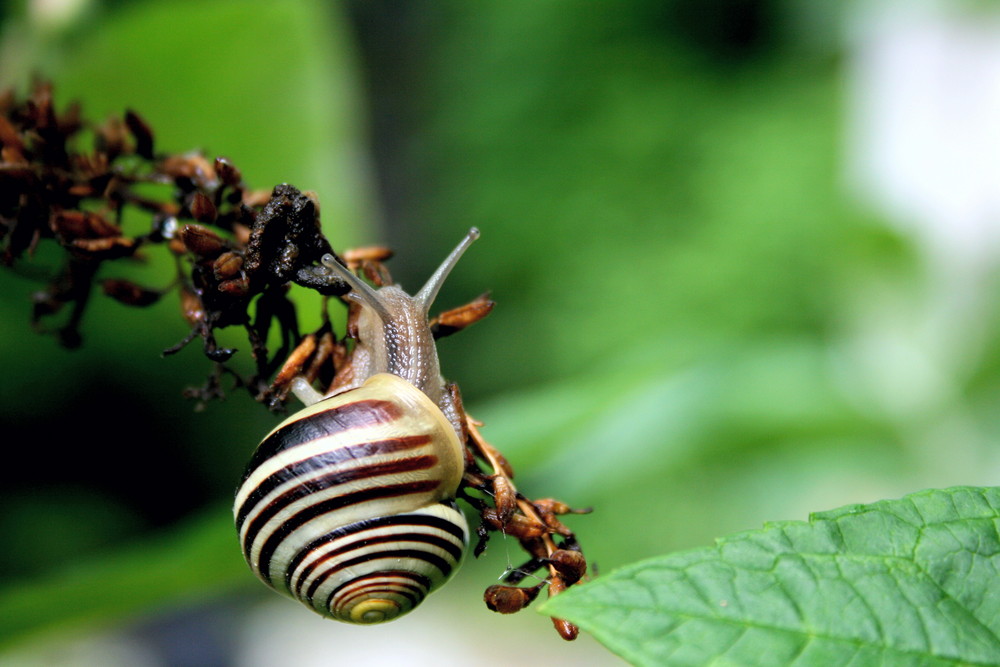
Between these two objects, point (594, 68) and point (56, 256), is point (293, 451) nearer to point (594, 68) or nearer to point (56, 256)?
point (56, 256)

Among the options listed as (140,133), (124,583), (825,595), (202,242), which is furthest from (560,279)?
(825,595)

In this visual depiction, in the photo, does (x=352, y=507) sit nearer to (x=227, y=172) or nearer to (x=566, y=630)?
(x=566, y=630)

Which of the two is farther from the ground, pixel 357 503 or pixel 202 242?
pixel 202 242

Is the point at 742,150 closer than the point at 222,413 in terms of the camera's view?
No

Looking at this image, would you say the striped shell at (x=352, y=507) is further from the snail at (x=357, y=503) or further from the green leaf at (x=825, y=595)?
the green leaf at (x=825, y=595)

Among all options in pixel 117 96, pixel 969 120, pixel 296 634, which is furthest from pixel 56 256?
pixel 969 120

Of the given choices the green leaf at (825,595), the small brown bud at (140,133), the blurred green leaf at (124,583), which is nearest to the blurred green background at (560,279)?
the blurred green leaf at (124,583)

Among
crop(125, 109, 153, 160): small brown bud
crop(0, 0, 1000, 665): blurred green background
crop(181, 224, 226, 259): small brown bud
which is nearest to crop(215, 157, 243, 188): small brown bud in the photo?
crop(181, 224, 226, 259): small brown bud
